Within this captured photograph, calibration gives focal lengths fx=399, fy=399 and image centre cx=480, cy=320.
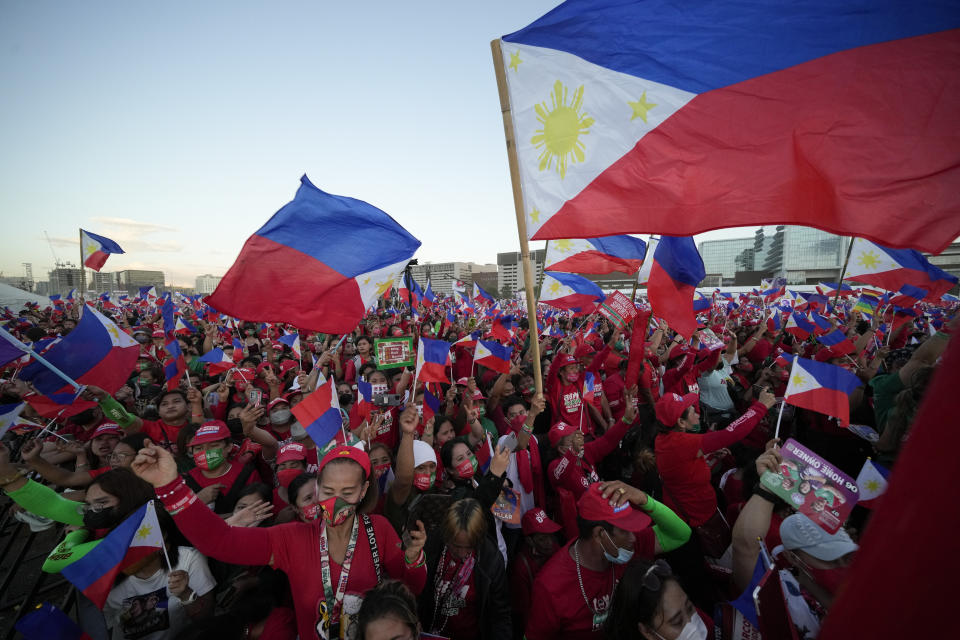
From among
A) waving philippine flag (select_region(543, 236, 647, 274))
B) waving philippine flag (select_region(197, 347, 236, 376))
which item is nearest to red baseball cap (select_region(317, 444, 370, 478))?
waving philippine flag (select_region(543, 236, 647, 274))

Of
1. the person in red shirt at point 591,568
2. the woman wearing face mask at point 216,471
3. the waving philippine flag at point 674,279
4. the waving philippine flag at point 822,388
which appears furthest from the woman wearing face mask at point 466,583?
the waving philippine flag at point 822,388

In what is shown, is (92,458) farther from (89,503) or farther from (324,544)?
(324,544)

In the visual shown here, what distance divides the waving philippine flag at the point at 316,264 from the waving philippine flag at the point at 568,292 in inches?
200

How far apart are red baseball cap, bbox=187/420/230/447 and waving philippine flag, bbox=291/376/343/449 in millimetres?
802

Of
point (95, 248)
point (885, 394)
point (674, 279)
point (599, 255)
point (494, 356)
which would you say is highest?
point (95, 248)

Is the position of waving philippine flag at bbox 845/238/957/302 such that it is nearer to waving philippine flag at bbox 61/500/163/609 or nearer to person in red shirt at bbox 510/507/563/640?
person in red shirt at bbox 510/507/563/640

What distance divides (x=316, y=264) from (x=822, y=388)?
17.5ft

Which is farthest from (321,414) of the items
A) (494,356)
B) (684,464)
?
(684,464)

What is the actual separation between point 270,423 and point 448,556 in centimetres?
360

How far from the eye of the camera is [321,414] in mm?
3850

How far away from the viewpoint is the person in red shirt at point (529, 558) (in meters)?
3.24

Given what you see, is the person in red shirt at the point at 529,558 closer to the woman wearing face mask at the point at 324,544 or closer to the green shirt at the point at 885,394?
the woman wearing face mask at the point at 324,544

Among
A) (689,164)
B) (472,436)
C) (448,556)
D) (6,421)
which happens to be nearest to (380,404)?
(472,436)

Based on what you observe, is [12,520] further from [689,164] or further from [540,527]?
[689,164]
